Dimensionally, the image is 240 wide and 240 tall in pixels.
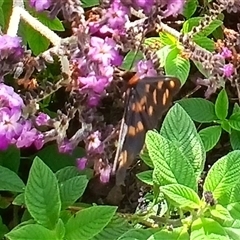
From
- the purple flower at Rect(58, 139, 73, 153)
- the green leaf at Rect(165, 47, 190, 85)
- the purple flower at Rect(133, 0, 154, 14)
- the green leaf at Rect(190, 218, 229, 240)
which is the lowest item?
the green leaf at Rect(190, 218, 229, 240)

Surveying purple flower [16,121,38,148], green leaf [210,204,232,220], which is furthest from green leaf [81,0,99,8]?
green leaf [210,204,232,220]

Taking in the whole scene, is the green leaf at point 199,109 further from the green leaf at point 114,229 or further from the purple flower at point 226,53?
the green leaf at point 114,229

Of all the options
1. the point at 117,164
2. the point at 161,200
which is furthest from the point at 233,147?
the point at 117,164

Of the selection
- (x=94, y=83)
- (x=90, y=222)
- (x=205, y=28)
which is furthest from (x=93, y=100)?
(x=205, y=28)

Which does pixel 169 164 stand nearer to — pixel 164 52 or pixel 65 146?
pixel 65 146

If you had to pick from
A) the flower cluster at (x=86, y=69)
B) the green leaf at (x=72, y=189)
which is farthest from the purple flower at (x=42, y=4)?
the green leaf at (x=72, y=189)

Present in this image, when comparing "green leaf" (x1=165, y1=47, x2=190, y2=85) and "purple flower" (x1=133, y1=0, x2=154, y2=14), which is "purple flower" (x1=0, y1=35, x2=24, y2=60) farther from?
"green leaf" (x1=165, y1=47, x2=190, y2=85)

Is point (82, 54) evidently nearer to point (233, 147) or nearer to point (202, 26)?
point (202, 26)
